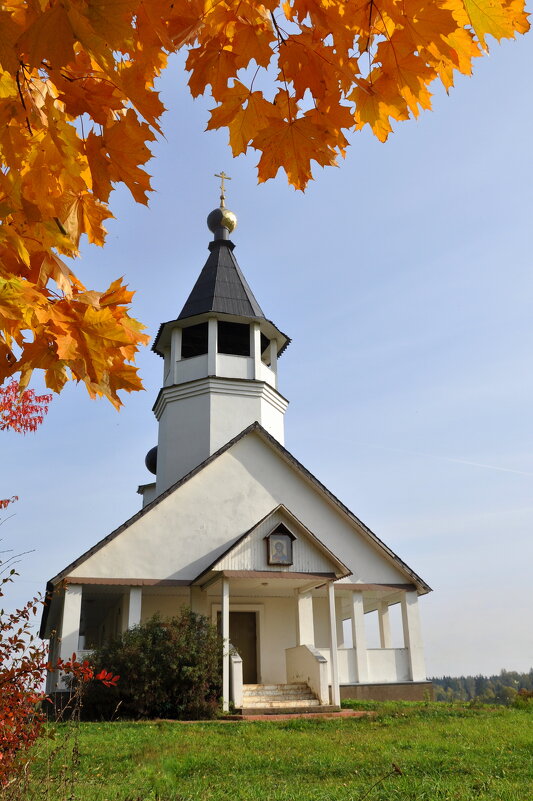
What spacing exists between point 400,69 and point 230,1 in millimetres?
668

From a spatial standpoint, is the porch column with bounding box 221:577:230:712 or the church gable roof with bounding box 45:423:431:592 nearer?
the porch column with bounding box 221:577:230:712

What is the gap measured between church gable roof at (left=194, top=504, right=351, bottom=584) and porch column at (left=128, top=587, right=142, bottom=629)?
67.2 inches

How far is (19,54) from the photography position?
6.26ft

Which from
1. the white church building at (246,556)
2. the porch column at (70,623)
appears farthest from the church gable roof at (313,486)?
the porch column at (70,623)

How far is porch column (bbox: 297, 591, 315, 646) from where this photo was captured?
17.1 meters

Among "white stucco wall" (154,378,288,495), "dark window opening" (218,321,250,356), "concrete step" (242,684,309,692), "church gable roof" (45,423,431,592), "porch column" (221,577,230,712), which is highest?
"dark window opening" (218,321,250,356)

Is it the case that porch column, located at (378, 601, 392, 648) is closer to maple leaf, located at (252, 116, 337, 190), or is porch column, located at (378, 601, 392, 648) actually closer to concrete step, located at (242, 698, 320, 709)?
concrete step, located at (242, 698, 320, 709)

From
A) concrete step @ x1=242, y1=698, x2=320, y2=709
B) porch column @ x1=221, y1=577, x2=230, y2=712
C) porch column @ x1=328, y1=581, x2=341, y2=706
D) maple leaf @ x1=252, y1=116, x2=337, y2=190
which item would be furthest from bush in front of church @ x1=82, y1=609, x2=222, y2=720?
maple leaf @ x1=252, y1=116, x2=337, y2=190

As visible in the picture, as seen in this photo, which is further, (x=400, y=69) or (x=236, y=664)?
(x=236, y=664)

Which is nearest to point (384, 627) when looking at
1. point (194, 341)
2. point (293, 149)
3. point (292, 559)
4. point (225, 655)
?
point (292, 559)

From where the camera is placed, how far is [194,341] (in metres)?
23.8

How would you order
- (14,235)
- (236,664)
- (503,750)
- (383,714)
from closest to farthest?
1. (14,235)
2. (503,750)
3. (383,714)
4. (236,664)

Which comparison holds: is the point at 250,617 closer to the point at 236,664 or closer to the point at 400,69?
the point at 236,664

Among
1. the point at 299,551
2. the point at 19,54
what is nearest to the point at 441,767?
the point at 19,54
